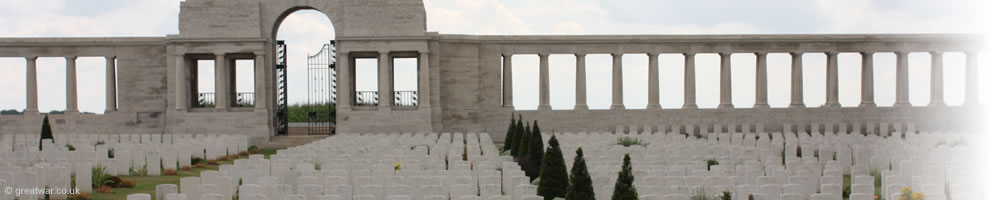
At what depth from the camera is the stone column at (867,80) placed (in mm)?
42219

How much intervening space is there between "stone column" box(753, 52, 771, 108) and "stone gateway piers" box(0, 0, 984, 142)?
0.06 meters

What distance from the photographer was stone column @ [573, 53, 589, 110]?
4106cm

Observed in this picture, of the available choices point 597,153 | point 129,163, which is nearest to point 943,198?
point 597,153

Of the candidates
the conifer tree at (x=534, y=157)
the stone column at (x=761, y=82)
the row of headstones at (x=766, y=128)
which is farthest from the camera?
the stone column at (x=761, y=82)

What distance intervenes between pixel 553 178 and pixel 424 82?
24410 millimetres

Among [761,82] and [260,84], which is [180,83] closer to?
[260,84]

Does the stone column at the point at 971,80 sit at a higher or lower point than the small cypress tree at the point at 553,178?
higher

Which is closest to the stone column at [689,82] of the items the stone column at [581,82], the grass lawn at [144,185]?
the stone column at [581,82]

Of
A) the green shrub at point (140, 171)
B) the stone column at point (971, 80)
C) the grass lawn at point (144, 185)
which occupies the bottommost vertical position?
the grass lawn at point (144, 185)

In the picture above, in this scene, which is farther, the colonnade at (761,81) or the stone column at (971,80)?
the stone column at (971,80)

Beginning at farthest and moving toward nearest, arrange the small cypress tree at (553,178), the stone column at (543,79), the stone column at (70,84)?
the stone column at (543,79)
the stone column at (70,84)
the small cypress tree at (553,178)

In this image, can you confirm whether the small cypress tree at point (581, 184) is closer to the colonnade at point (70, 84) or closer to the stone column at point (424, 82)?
the stone column at point (424, 82)

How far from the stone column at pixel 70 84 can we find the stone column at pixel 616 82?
23.9 metres

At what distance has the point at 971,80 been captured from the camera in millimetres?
42594
